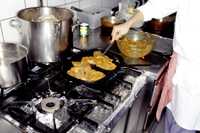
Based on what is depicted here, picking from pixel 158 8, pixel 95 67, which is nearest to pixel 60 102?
pixel 95 67

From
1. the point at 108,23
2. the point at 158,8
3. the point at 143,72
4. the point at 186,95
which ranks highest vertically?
the point at 158,8

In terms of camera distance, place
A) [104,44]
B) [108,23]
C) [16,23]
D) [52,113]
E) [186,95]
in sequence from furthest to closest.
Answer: [108,23], [104,44], [186,95], [16,23], [52,113]

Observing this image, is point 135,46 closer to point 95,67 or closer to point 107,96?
point 95,67

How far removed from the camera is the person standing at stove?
102 cm

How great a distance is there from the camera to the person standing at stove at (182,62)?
1.02 metres

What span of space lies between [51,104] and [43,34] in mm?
316

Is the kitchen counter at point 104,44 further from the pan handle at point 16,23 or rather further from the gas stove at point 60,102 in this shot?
the pan handle at point 16,23

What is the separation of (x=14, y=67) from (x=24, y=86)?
10 cm

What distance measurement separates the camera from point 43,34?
0.97 m

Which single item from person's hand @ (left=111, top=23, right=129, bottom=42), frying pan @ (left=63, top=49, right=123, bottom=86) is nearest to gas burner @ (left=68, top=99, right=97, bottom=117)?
frying pan @ (left=63, top=49, right=123, bottom=86)

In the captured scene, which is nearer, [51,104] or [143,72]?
[51,104]

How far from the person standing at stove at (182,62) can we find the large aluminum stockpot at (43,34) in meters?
0.23

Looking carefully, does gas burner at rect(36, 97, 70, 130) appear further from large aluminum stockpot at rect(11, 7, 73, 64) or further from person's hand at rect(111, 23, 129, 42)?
person's hand at rect(111, 23, 129, 42)

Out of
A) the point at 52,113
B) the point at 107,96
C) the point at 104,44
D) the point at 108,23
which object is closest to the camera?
the point at 52,113
